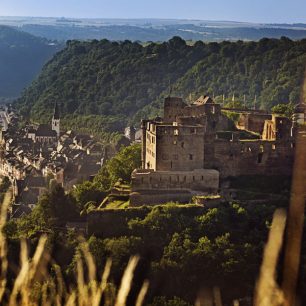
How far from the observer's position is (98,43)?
9838 cm

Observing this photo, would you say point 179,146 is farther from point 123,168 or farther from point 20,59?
point 20,59

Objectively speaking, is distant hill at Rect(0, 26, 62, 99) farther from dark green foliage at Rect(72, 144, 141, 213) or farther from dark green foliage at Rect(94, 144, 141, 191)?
dark green foliage at Rect(72, 144, 141, 213)

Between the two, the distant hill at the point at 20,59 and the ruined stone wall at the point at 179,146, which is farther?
the distant hill at the point at 20,59

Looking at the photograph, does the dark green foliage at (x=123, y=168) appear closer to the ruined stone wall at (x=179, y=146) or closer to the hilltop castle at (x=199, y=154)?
the hilltop castle at (x=199, y=154)

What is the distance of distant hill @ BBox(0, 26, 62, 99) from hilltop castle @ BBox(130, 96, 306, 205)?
346 ft

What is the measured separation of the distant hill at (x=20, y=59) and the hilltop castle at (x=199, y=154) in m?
105

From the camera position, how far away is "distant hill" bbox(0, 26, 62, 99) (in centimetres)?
14300

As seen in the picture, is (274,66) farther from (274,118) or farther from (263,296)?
(263,296)

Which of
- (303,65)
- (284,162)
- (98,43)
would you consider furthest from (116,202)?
(98,43)

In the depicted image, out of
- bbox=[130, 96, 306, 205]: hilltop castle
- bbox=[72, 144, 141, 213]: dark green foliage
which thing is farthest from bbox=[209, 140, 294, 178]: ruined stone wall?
bbox=[72, 144, 141, 213]: dark green foliage

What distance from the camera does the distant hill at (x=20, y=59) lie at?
469 ft

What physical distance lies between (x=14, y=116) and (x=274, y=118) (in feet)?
182

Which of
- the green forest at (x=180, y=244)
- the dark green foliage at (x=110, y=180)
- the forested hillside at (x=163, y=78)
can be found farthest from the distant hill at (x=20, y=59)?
the green forest at (x=180, y=244)

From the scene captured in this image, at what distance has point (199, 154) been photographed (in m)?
27.0
